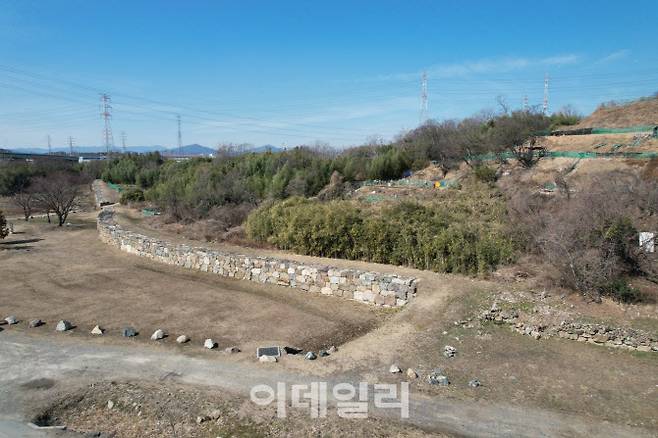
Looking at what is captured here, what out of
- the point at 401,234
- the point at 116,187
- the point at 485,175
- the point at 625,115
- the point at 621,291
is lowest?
the point at 621,291

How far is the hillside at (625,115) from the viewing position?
35.0m

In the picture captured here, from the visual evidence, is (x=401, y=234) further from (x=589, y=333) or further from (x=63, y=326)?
(x=63, y=326)

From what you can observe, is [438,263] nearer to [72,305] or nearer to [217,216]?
[72,305]

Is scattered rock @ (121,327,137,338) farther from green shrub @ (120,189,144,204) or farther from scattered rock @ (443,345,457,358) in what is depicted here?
green shrub @ (120,189,144,204)

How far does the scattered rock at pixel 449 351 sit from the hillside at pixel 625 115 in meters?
34.3

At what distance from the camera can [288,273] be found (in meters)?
14.6

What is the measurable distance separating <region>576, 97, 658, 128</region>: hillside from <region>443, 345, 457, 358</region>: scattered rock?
34.3m

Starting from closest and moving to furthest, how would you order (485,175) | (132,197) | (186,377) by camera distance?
(186,377)
(485,175)
(132,197)

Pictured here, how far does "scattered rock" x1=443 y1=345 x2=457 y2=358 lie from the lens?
898cm

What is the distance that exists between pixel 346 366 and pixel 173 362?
3.57 meters

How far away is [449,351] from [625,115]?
3895cm

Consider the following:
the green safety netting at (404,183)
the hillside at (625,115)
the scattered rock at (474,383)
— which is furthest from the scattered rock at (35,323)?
the hillside at (625,115)

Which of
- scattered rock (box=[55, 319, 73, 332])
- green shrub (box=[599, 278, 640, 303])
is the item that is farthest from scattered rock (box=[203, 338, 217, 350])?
green shrub (box=[599, 278, 640, 303])

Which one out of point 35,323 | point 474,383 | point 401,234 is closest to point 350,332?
point 474,383
